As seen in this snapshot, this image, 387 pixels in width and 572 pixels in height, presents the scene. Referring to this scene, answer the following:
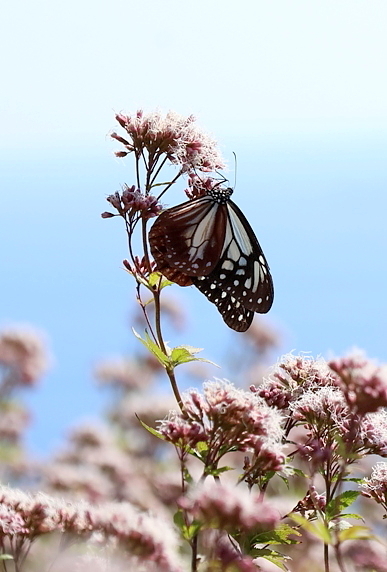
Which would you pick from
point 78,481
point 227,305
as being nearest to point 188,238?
point 227,305

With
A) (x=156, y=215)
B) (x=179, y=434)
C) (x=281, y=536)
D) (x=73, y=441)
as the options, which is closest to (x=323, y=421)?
(x=281, y=536)

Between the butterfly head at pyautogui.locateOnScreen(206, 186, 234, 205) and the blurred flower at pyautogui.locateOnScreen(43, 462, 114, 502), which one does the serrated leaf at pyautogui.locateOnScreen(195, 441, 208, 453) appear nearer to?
the butterfly head at pyautogui.locateOnScreen(206, 186, 234, 205)

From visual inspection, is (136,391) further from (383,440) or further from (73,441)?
(383,440)

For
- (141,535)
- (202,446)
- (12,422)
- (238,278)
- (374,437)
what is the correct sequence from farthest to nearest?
(12,422) < (238,278) < (374,437) < (202,446) < (141,535)

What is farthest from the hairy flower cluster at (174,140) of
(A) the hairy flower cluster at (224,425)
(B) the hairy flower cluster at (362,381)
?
(B) the hairy flower cluster at (362,381)

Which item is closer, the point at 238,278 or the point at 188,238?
the point at 188,238

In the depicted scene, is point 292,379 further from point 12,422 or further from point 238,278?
point 12,422

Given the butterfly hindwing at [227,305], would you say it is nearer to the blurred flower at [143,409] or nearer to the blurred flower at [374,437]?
the blurred flower at [374,437]
